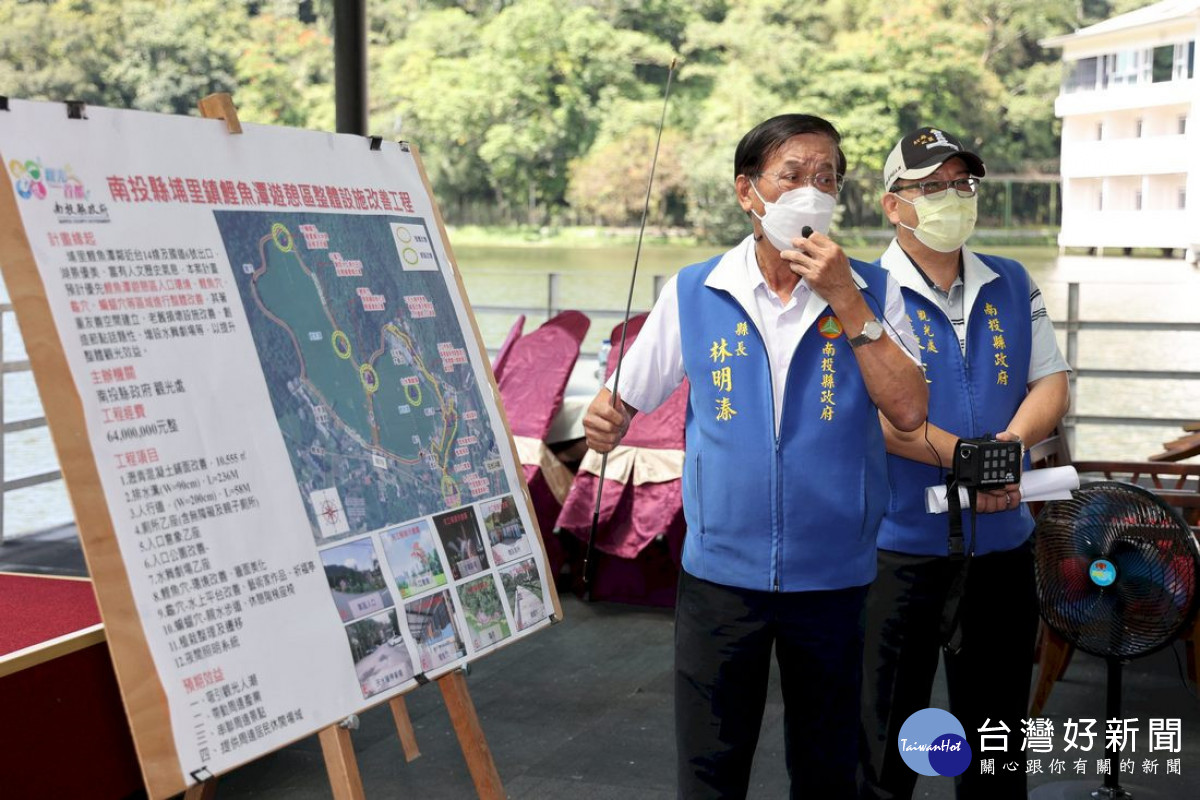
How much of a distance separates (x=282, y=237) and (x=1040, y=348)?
4.18 ft

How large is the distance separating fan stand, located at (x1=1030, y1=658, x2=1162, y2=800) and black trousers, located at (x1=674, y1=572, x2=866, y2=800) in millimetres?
863

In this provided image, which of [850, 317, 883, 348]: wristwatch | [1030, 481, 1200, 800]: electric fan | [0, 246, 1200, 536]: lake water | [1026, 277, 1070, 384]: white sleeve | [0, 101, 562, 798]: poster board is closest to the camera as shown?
[0, 101, 562, 798]: poster board

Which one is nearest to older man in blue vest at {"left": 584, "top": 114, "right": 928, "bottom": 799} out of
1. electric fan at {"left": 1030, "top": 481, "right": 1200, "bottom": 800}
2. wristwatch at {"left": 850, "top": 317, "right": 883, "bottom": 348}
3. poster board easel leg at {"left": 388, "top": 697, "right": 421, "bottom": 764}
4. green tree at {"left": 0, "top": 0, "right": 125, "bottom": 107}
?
wristwatch at {"left": 850, "top": 317, "right": 883, "bottom": 348}

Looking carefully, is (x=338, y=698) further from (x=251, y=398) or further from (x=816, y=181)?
(x=816, y=181)

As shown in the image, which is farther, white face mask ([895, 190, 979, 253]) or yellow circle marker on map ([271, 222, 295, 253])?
white face mask ([895, 190, 979, 253])

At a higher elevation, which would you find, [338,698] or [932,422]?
[932,422]

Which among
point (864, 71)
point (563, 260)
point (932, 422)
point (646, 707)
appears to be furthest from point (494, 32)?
point (932, 422)

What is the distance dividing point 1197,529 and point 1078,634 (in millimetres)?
701

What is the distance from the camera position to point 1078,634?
2459 mm

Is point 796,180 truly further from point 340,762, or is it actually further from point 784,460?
point 340,762

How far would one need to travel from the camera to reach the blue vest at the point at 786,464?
180 centimetres

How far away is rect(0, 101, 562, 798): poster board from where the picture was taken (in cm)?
163

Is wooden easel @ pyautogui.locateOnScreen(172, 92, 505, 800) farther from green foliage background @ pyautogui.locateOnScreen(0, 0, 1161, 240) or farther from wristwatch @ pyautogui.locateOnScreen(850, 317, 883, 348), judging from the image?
green foliage background @ pyautogui.locateOnScreen(0, 0, 1161, 240)

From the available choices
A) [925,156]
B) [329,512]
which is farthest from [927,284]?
[329,512]
